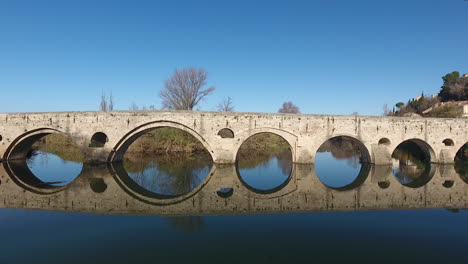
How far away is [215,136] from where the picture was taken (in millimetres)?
17703

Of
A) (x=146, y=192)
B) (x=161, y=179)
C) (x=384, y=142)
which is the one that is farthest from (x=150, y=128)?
(x=384, y=142)

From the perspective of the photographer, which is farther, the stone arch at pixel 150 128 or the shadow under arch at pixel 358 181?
the stone arch at pixel 150 128

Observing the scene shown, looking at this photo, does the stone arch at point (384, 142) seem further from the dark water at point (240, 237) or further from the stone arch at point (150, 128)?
the stone arch at point (150, 128)

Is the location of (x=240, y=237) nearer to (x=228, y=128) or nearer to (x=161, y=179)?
(x=161, y=179)

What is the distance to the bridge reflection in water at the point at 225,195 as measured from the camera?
369 inches

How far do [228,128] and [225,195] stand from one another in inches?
293

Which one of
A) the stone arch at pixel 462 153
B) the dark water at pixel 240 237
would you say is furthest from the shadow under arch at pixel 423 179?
the stone arch at pixel 462 153

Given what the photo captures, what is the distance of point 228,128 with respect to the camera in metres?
17.9

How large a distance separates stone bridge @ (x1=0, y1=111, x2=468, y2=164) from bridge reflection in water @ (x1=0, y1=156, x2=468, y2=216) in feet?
10.2

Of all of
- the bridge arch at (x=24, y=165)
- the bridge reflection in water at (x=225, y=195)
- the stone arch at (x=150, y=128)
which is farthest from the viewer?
the stone arch at (x=150, y=128)

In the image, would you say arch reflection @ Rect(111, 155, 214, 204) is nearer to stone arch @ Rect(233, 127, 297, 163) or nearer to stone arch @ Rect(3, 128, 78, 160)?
stone arch @ Rect(233, 127, 297, 163)

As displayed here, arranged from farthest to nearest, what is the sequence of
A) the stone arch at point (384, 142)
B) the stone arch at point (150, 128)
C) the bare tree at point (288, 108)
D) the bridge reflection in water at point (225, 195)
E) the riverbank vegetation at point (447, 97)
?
the bare tree at point (288, 108) → the riverbank vegetation at point (447, 97) → the stone arch at point (384, 142) → the stone arch at point (150, 128) → the bridge reflection in water at point (225, 195)

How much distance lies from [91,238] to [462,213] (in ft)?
40.2

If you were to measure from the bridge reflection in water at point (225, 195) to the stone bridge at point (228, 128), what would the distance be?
10.2ft
